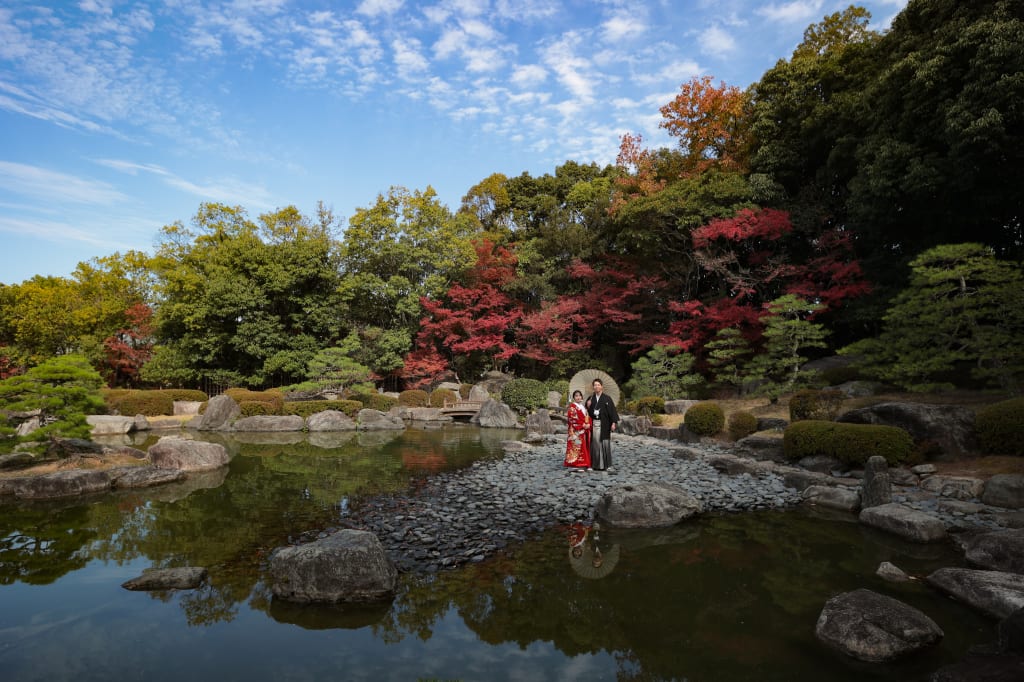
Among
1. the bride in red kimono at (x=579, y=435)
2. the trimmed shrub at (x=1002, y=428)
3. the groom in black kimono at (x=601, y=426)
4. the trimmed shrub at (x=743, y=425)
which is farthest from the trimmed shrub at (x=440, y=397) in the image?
the trimmed shrub at (x=1002, y=428)

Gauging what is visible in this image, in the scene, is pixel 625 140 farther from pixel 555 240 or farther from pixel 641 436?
pixel 641 436

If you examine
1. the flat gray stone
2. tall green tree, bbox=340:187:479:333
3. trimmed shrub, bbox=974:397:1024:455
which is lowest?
the flat gray stone

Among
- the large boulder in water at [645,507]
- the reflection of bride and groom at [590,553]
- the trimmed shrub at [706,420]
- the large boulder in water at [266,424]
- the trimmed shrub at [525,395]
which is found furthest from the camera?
the trimmed shrub at [525,395]

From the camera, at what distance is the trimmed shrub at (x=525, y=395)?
21.3 metres

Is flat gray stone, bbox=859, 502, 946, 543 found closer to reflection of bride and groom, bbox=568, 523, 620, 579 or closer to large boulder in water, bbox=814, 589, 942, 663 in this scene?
large boulder in water, bbox=814, 589, 942, 663

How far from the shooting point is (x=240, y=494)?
332 inches

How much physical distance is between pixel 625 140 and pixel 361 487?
24.6 meters

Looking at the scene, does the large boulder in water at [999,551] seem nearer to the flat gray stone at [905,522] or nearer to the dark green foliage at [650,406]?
the flat gray stone at [905,522]

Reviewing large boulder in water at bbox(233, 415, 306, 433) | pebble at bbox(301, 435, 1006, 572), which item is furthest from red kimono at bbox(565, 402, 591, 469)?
large boulder in water at bbox(233, 415, 306, 433)

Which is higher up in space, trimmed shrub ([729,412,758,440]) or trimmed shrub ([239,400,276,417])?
trimmed shrub ([729,412,758,440])

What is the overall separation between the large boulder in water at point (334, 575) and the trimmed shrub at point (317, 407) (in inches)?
605

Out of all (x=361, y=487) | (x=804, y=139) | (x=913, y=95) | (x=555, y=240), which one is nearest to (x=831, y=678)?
(x=361, y=487)

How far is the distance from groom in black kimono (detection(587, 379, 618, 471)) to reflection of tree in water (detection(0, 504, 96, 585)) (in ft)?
25.7

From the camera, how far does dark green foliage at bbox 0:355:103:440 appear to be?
9.07 meters
